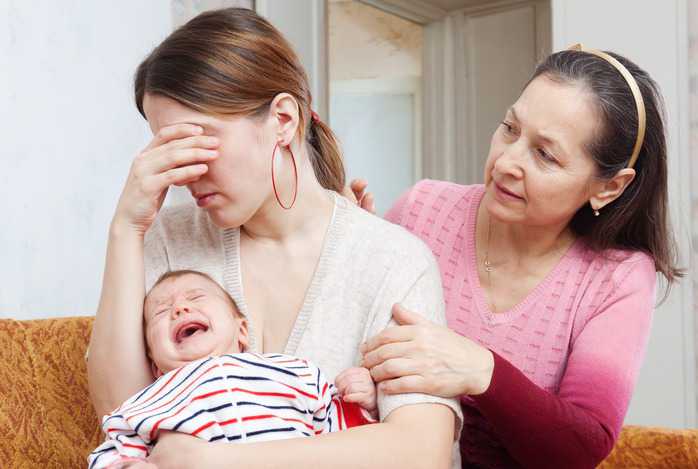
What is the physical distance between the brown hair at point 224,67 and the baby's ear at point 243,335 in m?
0.35

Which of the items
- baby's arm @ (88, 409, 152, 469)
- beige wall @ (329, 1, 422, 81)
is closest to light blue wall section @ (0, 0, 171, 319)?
baby's arm @ (88, 409, 152, 469)

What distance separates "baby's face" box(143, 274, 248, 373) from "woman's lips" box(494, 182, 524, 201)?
57cm

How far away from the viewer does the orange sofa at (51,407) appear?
1484mm

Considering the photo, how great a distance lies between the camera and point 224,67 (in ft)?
4.01

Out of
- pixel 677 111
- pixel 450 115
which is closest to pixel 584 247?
pixel 677 111

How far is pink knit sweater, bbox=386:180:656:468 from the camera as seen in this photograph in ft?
4.38

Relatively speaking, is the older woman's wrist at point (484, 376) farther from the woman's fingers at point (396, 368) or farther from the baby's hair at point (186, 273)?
the baby's hair at point (186, 273)

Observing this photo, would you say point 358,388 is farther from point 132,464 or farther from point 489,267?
point 489,267

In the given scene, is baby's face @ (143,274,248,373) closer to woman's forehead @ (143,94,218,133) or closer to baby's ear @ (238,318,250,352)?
baby's ear @ (238,318,250,352)

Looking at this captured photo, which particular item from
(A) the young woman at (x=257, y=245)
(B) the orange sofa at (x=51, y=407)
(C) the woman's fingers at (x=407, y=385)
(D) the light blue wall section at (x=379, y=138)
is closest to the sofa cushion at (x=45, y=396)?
(B) the orange sofa at (x=51, y=407)

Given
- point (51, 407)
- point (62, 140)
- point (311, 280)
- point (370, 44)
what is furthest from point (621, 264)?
point (370, 44)

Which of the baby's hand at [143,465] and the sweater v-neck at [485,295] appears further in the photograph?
the sweater v-neck at [485,295]

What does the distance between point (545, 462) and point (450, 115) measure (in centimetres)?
358

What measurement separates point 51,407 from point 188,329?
0.48 metres
